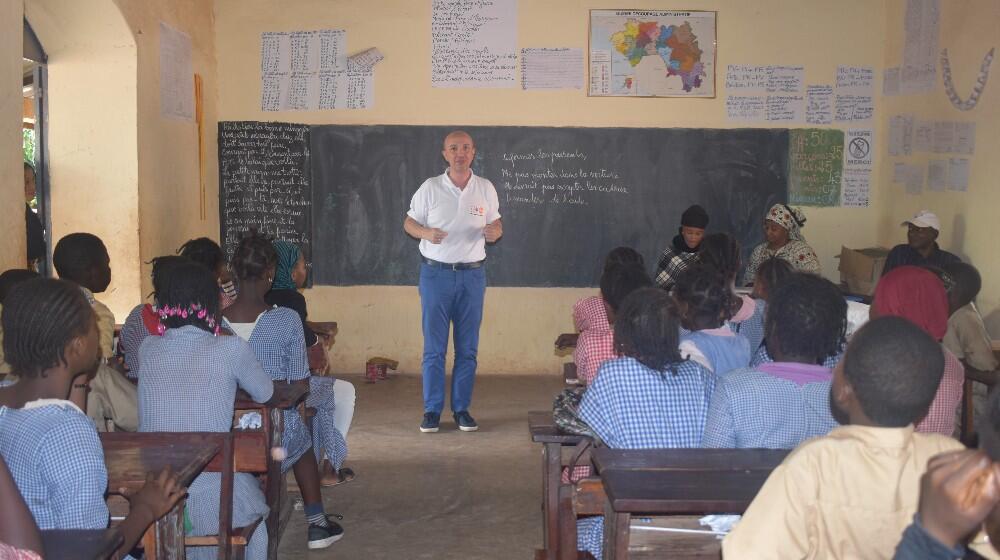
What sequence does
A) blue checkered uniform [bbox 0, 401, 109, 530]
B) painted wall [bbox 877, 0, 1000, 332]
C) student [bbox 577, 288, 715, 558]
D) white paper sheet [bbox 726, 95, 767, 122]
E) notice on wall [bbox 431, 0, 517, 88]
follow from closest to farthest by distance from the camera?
blue checkered uniform [bbox 0, 401, 109, 530]
student [bbox 577, 288, 715, 558]
painted wall [bbox 877, 0, 1000, 332]
notice on wall [bbox 431, 0, 517, 88]
white paper sheet [bbox 726, 95, 767, 122]

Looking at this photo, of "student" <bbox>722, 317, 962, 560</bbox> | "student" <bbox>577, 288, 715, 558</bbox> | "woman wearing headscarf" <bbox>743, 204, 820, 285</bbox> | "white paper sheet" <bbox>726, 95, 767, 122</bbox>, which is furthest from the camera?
"white paper sheet" <bbox>726, 95, 767, 122</bbox>

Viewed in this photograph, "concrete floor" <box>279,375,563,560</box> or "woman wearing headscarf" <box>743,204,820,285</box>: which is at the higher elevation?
"woman wearing headscarf" <box>743,204,820,285</box>

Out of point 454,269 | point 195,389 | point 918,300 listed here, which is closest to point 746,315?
point 918,300

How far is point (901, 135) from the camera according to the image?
22.5 feet

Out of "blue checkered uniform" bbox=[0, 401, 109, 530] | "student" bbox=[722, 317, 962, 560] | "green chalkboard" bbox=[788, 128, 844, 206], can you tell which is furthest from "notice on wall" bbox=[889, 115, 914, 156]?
"blue checkered uniform" bbox=[0, 401, 109, 530]

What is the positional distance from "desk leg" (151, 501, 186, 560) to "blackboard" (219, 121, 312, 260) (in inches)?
187

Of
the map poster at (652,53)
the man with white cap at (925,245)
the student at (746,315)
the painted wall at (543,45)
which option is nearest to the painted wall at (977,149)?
the man with white cap at (925,245)

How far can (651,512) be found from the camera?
6.82 feet

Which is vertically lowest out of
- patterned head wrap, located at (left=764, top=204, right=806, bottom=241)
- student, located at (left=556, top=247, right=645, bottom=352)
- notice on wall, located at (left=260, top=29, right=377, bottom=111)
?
student, located at (left=556, top=247, right=645, bottom=352)

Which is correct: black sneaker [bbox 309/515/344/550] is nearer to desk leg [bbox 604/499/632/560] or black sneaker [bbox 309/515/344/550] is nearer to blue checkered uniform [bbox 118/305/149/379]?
blue checkered uniform [bbox 118/305/149/379]

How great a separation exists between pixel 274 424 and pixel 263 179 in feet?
13.0

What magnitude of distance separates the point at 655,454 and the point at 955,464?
1171 millimetres

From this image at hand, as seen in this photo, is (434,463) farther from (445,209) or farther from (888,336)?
(888,336)

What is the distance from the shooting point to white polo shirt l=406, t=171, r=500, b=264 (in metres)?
5.76
